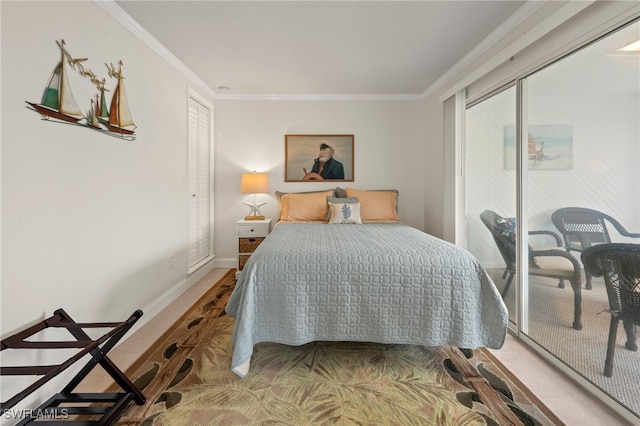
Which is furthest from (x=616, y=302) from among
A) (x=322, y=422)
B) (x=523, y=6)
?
(x=523, y=6)

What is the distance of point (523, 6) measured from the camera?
192 cm

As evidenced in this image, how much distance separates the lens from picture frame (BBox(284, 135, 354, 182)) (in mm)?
3816

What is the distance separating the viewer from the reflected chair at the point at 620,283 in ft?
4.56

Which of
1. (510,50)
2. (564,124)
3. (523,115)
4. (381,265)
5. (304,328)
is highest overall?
(510,50)

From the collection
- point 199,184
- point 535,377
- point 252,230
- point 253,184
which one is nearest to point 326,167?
point 253,184

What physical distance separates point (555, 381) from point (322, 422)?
1.43 m

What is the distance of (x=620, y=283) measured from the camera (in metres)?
1.44

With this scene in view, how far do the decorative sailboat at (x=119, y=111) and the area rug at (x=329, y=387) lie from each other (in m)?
1.60

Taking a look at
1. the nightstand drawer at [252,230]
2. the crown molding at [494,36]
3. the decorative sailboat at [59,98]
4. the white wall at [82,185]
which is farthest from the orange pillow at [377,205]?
the decorative sailboat at [59,98]

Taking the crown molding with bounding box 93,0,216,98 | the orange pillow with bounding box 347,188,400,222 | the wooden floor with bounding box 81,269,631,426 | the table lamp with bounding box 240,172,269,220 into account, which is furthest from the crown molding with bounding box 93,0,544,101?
the wooden floor with bounding box 81,269,631,426

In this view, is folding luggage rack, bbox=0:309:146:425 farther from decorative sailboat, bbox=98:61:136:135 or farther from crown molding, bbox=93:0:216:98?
crown molding, bbox=93:0:216:98

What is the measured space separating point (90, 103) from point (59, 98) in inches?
9.3

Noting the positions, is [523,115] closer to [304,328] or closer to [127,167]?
[304,328]

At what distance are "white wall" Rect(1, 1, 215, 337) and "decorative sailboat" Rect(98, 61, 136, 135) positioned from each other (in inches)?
2.8
